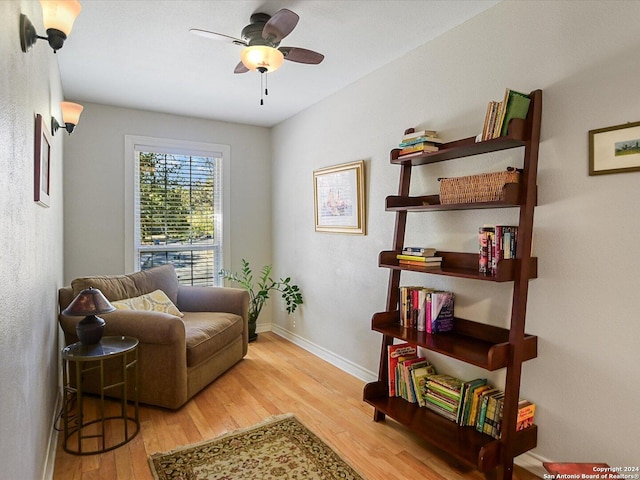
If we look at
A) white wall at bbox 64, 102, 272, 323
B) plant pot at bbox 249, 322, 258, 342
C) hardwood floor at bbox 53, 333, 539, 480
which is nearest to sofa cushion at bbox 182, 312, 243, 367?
hardwood floor at bbox 53, 333, 539, 480

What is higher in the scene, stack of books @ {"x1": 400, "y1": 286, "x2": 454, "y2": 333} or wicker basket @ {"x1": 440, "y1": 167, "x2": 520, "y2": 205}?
wicker basket @ {"x1": 440, "y1": 167, "x2": 520, "y2": 205}

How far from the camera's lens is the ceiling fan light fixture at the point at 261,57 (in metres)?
2.14

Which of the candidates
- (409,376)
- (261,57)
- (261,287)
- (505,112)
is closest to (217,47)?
(261,57)

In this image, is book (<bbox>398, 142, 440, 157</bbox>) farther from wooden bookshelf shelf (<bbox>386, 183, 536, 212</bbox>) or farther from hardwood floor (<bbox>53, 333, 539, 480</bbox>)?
hardwood floor (<bbox>53, 333, 539, 480</bbox>)

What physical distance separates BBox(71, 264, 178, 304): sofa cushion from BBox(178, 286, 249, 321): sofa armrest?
0.10 m

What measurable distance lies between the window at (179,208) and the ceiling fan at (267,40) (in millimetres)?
2186

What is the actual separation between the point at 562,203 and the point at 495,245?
37 cm

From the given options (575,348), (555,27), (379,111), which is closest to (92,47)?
(379,111)

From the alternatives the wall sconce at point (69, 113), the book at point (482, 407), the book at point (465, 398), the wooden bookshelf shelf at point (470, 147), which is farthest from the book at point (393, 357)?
the wall sconce at point (69, 113)

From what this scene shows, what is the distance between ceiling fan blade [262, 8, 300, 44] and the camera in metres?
1.95

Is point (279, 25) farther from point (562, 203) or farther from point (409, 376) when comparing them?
point (409, 376)

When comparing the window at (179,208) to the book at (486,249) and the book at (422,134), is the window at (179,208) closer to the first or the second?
the book at (422,134)

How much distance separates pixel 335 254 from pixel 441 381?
1615mm

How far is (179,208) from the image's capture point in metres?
4.36
